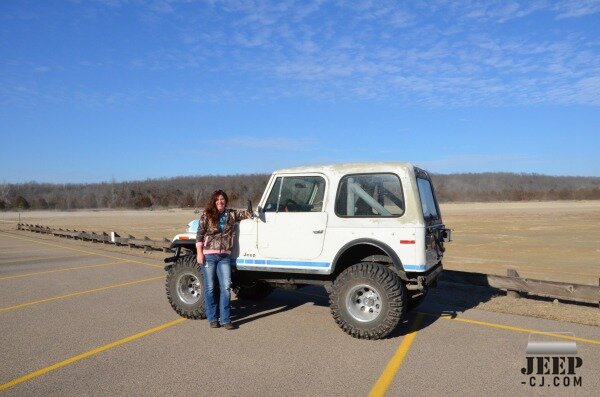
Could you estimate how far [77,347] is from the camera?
592cm

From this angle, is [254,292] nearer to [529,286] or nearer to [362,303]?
[362,303]

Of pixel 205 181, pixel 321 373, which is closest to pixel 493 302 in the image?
pixel 321 373

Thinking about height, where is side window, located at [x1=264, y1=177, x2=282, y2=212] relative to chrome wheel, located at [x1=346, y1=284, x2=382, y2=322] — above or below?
above

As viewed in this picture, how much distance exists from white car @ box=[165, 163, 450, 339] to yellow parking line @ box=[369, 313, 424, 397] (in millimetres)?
312

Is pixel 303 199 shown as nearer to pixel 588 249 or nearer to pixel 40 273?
pixel 40 273

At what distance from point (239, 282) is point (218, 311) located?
0.52 m

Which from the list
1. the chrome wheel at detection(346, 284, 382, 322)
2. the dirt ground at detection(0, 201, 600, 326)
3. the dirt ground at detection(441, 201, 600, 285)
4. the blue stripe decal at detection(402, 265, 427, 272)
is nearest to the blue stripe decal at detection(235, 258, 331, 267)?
the chrome wheel at detection(346, 284, 382, 322)

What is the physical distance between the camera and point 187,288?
24.3 feet

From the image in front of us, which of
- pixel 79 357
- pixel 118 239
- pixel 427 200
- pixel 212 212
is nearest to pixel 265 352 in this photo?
pixel 212 212

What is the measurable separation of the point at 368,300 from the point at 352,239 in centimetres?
82

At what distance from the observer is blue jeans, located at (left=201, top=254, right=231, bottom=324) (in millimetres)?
6590

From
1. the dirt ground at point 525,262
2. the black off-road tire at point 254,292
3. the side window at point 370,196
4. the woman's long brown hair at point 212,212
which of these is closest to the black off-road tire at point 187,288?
the woman's long brown hair at point 212,212

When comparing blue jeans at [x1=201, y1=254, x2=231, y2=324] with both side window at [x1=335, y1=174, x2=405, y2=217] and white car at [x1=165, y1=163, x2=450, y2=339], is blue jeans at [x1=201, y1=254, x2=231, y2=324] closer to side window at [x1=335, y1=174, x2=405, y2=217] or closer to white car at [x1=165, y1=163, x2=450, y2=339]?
white car at [x1=165, y1=163, x2=450, y2=339]

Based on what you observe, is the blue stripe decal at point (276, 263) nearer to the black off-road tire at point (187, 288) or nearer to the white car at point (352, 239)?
the white car at point (352, 239)
